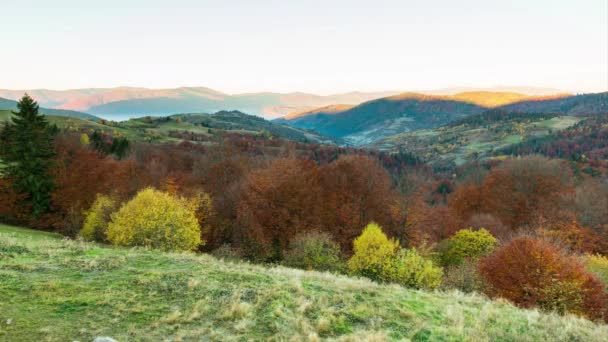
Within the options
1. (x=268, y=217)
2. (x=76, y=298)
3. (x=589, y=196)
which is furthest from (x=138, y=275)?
(x=589, y=196)

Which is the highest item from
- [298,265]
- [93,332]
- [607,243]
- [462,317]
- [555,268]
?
[93,332]

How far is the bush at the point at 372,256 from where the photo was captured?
112ft

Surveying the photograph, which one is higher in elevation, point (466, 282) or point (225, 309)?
point (225, 309)

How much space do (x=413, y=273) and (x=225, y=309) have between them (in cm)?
2150

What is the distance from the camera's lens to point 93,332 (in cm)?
1146

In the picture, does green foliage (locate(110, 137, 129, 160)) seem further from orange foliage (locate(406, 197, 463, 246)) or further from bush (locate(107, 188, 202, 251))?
orange foliage (locate(406, 197, 463, 246))

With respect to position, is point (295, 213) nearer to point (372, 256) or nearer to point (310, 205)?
point (310, 205)

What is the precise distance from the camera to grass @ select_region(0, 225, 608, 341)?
11.9m

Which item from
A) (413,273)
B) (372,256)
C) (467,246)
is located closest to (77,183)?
(372,256)

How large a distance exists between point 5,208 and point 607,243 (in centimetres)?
8641

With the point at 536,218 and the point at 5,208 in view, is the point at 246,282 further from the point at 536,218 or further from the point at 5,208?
the point at 536,218

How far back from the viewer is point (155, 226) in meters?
37.8

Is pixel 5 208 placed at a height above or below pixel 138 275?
below

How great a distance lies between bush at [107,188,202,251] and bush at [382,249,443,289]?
19.3m
